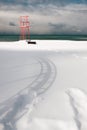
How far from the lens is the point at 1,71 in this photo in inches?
690

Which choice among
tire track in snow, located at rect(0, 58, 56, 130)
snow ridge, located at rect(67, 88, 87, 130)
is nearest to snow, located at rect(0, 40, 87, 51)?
tire track in snow, located at rect(0, 58, 56, 130)

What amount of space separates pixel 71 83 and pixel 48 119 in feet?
20.3

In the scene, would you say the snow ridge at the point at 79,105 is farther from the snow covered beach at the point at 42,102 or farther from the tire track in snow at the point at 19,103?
the tire track in snow at the point at 19,103

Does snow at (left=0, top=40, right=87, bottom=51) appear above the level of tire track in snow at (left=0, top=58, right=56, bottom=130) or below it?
below

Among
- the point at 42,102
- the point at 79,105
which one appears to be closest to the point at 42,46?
the point at 42,102

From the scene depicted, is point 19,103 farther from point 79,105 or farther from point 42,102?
point 79,105

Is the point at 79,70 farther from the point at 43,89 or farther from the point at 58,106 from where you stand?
the point at 58,106

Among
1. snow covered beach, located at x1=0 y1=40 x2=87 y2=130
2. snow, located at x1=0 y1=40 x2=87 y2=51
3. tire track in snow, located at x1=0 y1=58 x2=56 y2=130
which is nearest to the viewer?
snow covered beach, located at x1=0 y1=40 x2=87 y2=130

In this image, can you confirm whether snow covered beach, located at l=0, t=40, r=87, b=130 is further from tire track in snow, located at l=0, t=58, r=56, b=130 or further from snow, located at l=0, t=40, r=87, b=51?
snow, located at l=0, t=40, r=87, b=51

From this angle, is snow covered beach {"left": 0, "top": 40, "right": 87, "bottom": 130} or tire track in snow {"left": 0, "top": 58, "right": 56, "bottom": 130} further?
tire track in snow {"left": 0, "top": 58, "right": 56, "bottom": 130}

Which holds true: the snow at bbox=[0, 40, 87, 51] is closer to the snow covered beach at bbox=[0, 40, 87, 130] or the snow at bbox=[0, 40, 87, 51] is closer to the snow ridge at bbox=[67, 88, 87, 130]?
the snow covered beach at bbox=[0, 40, 87, 130]

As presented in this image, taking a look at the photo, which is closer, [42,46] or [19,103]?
[19,103]

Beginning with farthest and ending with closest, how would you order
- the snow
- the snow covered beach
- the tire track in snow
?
the snow → the tire track in snow → the snow covered beach

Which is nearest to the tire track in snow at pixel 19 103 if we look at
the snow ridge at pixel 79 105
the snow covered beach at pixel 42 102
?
the snow covered beach at pixel 42 102
